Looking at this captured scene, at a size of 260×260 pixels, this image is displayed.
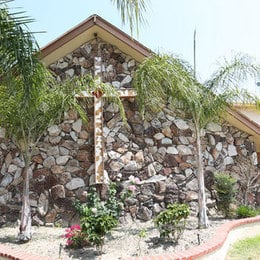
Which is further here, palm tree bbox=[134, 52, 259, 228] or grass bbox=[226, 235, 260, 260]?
palm tree bbox=[134, 52, 259, 228]

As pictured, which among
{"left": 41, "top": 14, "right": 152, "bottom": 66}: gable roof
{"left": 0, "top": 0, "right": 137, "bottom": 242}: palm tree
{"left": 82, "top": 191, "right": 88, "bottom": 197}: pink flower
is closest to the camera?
{"left": 0, "top": 0, "right": 137, "bottom": 242}: palm tree

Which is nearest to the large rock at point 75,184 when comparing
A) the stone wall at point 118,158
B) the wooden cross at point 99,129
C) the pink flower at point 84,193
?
the stone wall at point 118,158

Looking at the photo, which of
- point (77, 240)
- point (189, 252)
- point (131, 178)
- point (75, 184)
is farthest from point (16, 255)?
point (131, 178)

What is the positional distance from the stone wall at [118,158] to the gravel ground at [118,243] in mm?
837

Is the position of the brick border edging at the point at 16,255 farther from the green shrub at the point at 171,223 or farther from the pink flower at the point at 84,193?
the pink flower at the point at 84,193

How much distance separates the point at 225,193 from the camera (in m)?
8.59

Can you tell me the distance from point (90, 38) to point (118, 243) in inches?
228

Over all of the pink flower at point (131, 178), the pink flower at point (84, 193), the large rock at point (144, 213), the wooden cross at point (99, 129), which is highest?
the wooden cross at point (99, 129)

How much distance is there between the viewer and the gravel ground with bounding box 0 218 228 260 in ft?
19.1

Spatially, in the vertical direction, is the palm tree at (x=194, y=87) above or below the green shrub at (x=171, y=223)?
above

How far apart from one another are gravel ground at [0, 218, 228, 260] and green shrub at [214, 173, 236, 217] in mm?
466

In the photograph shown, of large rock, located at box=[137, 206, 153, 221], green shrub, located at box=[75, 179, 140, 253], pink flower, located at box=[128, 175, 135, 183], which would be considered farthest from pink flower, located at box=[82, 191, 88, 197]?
large rock, located at box=[137, 206, 153, 221]

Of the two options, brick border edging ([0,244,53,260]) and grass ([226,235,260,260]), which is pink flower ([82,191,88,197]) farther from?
grass ([226,235,260,260])

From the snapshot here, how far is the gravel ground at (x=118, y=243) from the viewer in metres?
5.82
